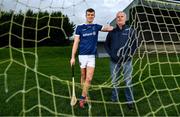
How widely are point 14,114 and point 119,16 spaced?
2.36 meters

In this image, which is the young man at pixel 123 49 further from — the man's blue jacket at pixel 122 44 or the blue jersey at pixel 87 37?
the blue jersey at pixel 87 37

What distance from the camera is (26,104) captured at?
8164mm

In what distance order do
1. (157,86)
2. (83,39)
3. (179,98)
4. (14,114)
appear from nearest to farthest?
(14,114)
(83,39)
(179,98)
(157,86)

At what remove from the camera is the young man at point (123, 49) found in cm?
788

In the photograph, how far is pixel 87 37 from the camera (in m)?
7.73

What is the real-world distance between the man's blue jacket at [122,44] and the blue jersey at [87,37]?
0.43 m

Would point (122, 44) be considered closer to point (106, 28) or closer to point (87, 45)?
point (106, 28)

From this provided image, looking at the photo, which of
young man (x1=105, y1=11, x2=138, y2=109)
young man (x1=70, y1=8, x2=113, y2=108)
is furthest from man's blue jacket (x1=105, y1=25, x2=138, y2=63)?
young man (x1=70, y1=8, x2=113, y2=108)

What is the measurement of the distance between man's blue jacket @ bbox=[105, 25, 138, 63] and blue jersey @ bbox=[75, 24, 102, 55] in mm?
430

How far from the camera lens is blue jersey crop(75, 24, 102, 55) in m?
7.70

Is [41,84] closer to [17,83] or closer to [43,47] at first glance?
[17,83]

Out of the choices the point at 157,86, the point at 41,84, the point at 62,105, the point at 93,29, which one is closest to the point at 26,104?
the point at 62,105

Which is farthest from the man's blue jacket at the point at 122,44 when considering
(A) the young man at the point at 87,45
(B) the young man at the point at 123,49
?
(A) the young man at the point at 87,45

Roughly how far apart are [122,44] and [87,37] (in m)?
0.66
